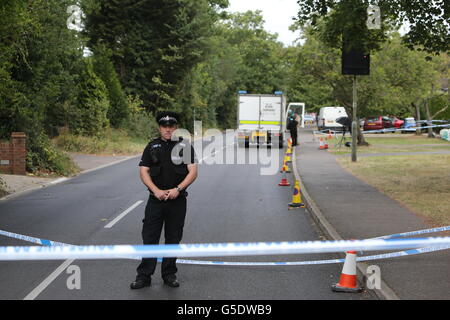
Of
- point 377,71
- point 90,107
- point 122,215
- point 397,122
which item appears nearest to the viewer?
point 122,215

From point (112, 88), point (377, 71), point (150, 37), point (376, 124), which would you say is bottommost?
point (376, 124)

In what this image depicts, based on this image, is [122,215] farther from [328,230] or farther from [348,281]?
[348,281]

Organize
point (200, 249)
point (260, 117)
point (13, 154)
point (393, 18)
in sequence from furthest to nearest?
1. point (260, 117)
2. point (13, 154)
3. point (393, 18)
4. point (200, 249)

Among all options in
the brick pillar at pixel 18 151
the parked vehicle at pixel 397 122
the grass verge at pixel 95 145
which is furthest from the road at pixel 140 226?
the parked vehicle at pixel 397 122

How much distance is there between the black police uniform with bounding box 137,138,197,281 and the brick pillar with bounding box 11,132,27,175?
1397cm

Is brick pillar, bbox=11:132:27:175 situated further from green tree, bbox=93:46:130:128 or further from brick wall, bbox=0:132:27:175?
green tree, bbox=93:46:130:128

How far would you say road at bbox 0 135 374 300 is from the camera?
6.71 metres

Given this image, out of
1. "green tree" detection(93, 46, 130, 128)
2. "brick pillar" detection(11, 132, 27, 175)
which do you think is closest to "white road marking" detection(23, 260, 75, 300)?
"brick pillar" detection(11, 132, 27, 175)

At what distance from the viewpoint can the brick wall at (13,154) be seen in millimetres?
19688

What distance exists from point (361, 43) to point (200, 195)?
5.33 metres

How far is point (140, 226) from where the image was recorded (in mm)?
10938

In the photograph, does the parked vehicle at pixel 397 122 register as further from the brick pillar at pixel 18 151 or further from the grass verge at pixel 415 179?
the brick pillar at pixel 18 151

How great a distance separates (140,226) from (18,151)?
1023 cm

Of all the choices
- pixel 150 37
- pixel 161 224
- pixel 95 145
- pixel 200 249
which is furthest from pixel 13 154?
pixel 150 37
